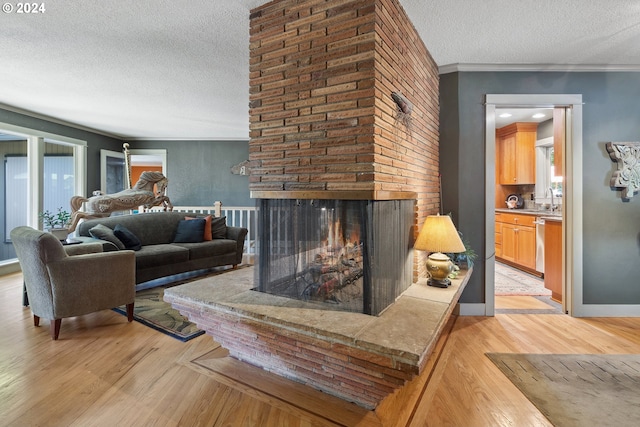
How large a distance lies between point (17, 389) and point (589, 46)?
4864mm

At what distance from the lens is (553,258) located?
3664mm

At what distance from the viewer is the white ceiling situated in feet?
7.34

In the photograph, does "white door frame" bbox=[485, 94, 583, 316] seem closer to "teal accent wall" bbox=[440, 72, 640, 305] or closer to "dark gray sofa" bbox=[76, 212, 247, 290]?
"teal accent wall" bbox=[440, 72, 640, 305]

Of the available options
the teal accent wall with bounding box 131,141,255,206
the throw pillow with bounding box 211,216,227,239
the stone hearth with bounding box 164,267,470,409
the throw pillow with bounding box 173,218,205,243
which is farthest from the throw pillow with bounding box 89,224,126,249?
the teal accent wall with bounding box 131,141,255,206

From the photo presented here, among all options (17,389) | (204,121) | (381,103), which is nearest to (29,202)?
(204,121)

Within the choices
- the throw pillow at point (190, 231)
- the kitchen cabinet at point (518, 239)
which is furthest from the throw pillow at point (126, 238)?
the kitchen cabinet at point (518, 239)

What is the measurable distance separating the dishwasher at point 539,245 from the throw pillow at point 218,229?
4.64m

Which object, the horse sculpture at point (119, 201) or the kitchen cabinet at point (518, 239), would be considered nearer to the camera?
the horse sculpture at point (119, 201)

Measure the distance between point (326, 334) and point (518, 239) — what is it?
4.59 m

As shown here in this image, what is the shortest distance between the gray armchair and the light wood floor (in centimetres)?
23

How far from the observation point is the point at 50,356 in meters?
2.35

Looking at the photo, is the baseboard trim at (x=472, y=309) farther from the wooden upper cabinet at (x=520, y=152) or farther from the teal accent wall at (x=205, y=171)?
the teal accent wall at (x=205, y=171)

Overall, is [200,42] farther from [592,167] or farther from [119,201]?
[592,167]

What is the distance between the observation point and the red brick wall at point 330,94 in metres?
1.85
